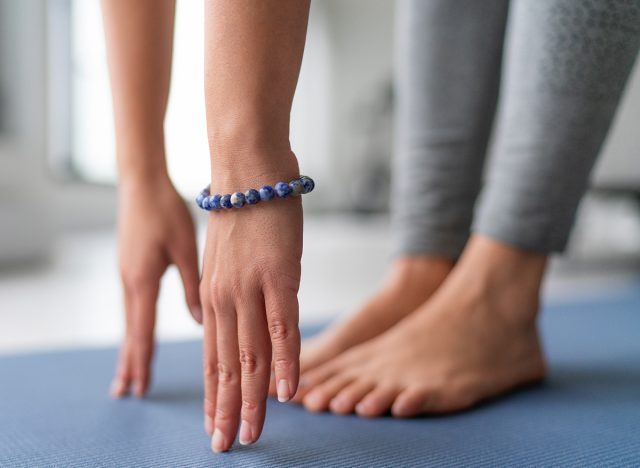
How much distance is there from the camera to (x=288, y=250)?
0.52m

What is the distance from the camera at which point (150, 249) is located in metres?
0.71

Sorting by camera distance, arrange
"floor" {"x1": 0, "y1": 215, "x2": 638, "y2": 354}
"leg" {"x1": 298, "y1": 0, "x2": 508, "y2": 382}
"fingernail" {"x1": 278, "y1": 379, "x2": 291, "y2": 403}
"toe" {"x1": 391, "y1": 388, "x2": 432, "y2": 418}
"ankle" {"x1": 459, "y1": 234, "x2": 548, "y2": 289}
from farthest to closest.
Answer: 1. "floor" {"x1": 0, "y1": 215, "x2": 638, "y2": 354}
2. "leg" {"x1": 298, "y1": 0, "x2": 508, "y2": 382}
3. "ankle" {"x1": 459, "y1": 234, "x2": 548, "y2": 289}
4. "toe" {"x1": 391, "y1": 388, "x2": 432, "y2": 418}
5. "fingernail" {"x1": 278, "y1": 379, "x2": 291, "y2": 403}

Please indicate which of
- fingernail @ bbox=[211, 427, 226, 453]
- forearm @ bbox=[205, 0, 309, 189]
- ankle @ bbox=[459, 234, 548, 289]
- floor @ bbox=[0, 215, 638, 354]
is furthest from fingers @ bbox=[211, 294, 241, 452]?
floor @ bbox=[0, 215, 638, 354]

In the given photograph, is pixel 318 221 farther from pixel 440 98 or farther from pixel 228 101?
pixel 228 101

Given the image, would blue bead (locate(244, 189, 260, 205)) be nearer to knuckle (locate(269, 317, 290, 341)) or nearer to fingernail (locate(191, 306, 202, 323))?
knuckle (locate(269, 317, 290, 341))

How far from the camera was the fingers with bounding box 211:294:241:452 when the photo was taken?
0.54 m

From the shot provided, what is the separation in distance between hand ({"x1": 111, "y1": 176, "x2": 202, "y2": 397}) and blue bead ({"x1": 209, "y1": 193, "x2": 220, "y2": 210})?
6.9 inches

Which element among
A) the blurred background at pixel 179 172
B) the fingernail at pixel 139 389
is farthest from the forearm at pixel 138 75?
the blurred background at pixel 179 172

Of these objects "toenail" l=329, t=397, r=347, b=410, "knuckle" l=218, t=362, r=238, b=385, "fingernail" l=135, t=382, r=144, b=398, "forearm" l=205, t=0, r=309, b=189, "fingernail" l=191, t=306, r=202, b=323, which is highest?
"forearm" l=205, t=0, r=309, b=189

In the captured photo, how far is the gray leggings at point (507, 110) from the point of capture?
2.35 ft

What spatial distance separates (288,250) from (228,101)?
124mm

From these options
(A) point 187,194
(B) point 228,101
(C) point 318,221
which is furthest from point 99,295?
(C) point 318,221

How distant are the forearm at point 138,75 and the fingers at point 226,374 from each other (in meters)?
0.26

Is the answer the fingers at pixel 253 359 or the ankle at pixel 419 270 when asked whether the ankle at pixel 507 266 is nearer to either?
the ankle at pixel 419 270
